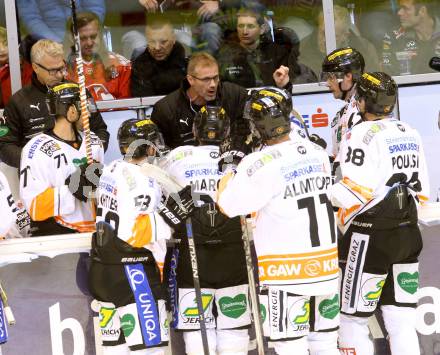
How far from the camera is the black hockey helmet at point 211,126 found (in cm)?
504

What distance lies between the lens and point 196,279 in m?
4.91

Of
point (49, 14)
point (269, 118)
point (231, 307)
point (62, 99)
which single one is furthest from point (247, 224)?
point (49, 14)

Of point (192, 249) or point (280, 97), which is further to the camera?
point (192, 249)

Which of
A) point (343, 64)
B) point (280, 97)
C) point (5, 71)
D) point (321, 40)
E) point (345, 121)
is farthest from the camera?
point (321, 40)

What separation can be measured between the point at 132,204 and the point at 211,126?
0.64 metres

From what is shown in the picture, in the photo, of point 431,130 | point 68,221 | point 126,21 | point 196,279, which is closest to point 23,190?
point 68,221

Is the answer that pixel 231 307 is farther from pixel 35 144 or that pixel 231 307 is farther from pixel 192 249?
pixel 35 144

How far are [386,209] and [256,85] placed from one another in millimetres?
2310

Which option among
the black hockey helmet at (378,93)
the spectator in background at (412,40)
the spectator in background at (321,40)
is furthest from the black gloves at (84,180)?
the spectator in background at (412,40)

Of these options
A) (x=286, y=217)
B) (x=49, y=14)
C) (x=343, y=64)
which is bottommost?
(x=286, y=217)

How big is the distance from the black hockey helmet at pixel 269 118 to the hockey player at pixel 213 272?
44cm

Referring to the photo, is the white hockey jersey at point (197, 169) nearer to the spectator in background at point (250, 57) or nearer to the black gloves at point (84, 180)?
the black gloves at point (84, 180)

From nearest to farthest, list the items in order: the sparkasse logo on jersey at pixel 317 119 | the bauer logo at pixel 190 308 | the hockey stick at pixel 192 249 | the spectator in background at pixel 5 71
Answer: the hockey stick at pixel 192 249, the bauer logo at pixel 190 308, the spectator in background at pixel 5 71, the sparkasse logo on jersey at pixel 317 119

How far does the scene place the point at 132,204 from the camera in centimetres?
468
